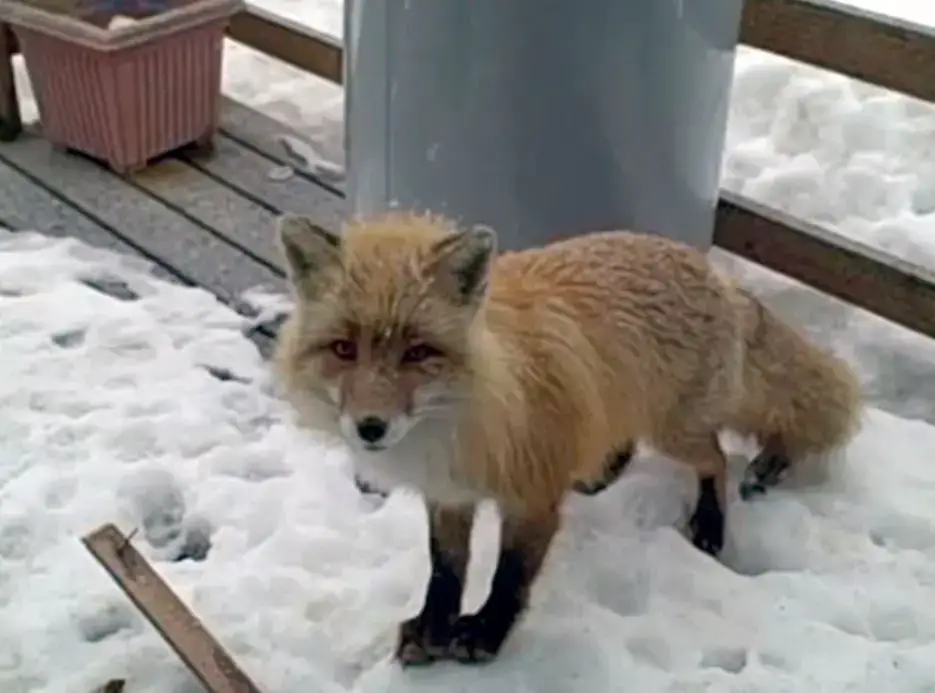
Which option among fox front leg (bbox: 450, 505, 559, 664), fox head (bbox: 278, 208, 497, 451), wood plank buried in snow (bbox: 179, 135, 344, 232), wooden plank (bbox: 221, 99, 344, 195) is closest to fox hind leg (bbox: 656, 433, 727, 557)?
fox front leg (bbox: 450, 505, 559, 664)

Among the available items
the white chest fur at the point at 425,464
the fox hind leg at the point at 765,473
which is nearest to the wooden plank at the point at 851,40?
the fox hind leg at the point at 765,473

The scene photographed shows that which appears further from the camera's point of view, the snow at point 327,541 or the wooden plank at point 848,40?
the wooden plank at point 848,40

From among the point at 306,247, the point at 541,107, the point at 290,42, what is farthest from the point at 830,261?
the point at 290,42

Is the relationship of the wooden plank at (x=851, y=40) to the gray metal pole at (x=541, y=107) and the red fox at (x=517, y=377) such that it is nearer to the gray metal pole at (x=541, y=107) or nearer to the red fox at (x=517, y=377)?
the gray metal pole at (x=541, y=107)

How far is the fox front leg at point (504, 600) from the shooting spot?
1.60m

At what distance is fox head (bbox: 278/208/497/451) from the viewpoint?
4.30ft

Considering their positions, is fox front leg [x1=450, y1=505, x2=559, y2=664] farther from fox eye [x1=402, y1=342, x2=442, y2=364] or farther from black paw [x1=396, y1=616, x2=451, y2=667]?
fox eye [x1=402, y1=342, x2=442, y2=364]

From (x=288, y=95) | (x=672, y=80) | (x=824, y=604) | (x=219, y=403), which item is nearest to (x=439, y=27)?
(x=672, y=80)

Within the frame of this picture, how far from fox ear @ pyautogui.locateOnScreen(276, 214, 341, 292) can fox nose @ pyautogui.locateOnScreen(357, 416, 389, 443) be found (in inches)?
6.7

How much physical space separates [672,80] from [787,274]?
21.7 inches

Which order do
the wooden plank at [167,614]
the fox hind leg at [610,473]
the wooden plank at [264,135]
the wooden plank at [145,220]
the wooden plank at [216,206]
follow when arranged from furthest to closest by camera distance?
the wooden plank at [264,135] → the wooden plank at [216,206] → the wooden plank at [145,220] → the fox hind leg at [610,473] → the wooden plank at [167,614]

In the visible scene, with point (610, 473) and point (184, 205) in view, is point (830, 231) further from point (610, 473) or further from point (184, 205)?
point (184, 205)

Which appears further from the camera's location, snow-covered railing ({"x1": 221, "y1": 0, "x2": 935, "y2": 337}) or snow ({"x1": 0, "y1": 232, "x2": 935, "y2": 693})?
snow-covered railing ({"x1": 221, "y1": 0, "x2": 935, "y2": 337})

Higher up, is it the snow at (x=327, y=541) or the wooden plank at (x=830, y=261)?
the wooden plank at (x=830, y=261)
